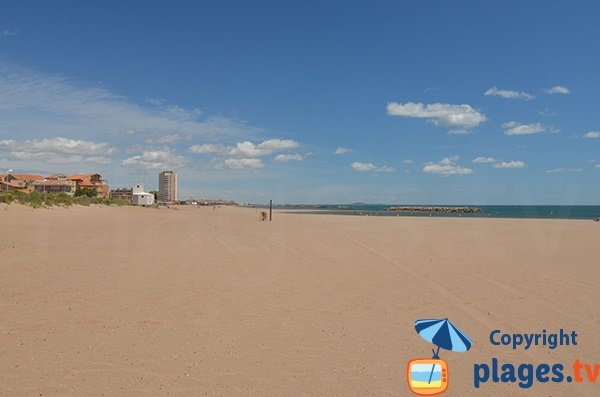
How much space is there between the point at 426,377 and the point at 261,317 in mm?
3066

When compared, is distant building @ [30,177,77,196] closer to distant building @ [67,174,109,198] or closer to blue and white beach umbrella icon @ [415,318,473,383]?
distant building @ [67,174,109,198]

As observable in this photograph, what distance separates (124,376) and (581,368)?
5.83m

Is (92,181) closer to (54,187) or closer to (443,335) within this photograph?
(54,187)

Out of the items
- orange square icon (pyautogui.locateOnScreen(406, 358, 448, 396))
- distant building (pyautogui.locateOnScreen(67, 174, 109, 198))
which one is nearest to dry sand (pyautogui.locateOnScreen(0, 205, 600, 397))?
orange square icon (pyautogui.locateOnScreen(406, 358, 448, 396))

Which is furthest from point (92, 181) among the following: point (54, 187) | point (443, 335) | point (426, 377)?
point (426, 377)

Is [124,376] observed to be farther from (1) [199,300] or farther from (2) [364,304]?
(2) [364,304]

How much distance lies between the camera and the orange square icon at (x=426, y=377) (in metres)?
4.93

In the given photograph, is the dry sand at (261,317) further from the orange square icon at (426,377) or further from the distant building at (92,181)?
the distant building at (92,181)

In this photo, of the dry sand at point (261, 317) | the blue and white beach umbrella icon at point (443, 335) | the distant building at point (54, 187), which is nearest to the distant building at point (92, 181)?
the distant building at point (54, 187)

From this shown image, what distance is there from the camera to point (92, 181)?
377 ft

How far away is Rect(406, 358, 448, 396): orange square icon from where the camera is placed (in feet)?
16.2

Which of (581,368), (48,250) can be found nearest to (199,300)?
(581,368)

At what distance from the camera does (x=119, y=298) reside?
8.14 meters

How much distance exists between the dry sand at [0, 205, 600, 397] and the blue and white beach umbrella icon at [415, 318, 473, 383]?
0.15 m
